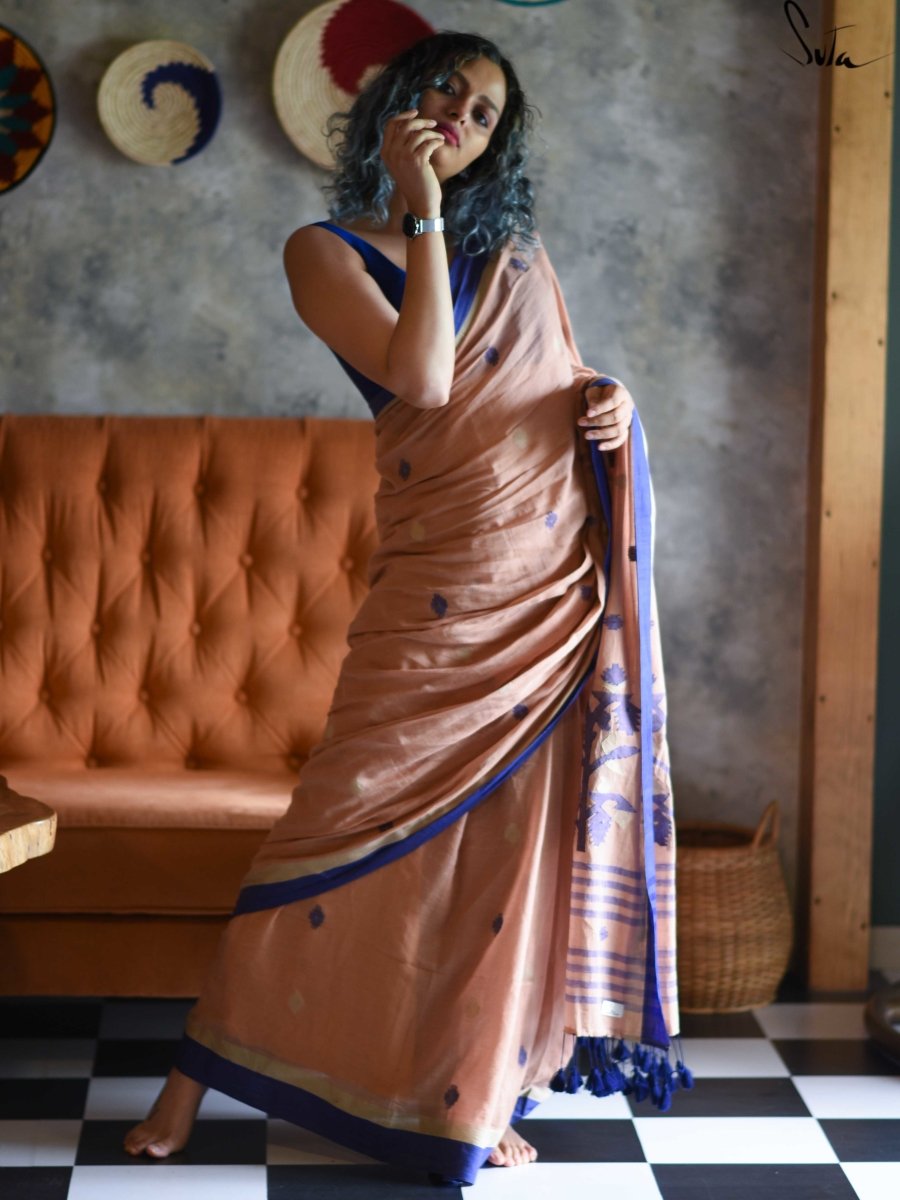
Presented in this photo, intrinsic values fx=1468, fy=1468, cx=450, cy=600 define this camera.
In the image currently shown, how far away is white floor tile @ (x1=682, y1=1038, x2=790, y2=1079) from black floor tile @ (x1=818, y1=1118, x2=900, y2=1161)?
0.82 feet

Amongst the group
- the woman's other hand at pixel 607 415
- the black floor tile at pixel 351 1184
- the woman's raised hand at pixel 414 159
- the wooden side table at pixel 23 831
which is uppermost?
the woman's raised hand at pixel 414 159

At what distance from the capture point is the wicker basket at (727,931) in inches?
121

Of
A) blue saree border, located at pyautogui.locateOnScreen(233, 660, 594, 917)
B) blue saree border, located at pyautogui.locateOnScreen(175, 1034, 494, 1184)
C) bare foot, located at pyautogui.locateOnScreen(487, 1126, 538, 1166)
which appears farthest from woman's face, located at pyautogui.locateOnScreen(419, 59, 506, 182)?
bare foot, located at pyautogui.locateOnScreen(487, 1126, 538, 1166)

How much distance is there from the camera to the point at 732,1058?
2.82m

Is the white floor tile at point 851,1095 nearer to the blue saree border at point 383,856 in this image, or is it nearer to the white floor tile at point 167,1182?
the blue saree border at point 383,856

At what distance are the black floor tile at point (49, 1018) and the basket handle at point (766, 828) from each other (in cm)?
142

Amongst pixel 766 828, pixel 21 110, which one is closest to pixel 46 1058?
pixel 766 828

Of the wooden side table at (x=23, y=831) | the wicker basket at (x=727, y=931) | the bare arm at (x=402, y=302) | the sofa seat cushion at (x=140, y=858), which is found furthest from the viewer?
the wicker basket at (x=727, y=931)

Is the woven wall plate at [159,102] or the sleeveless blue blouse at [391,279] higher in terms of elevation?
the woven wall plate at [159,102]

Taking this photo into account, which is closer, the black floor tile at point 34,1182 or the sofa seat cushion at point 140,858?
the black floor tile at point 34,1182

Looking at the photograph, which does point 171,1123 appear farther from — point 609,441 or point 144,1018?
point 609,441

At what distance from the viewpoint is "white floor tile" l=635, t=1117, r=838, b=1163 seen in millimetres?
2359

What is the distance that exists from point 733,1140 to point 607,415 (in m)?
1.21

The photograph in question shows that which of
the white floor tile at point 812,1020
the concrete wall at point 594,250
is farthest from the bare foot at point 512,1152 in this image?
the concrete wall at point 594,250
